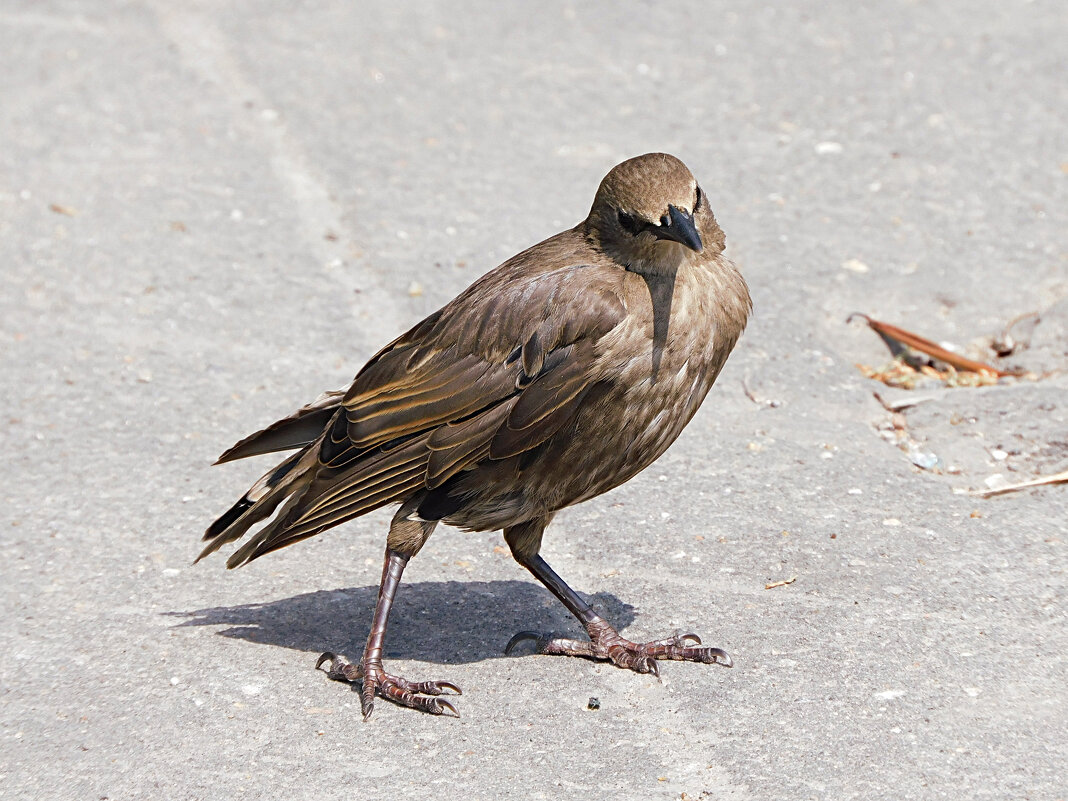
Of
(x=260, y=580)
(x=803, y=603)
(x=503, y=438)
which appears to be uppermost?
(x=503, y=438)

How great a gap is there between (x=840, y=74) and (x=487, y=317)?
562 cm

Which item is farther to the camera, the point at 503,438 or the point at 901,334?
the point at 901,334

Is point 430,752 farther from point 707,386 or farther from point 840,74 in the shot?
point 840,74

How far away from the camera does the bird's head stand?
4121 millimetres

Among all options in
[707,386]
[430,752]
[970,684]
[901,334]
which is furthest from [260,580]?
[901,334]

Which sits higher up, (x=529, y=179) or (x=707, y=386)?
(x=707, y=386)

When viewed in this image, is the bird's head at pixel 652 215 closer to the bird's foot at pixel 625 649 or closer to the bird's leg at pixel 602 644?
the bird's leg at pixel 602 644

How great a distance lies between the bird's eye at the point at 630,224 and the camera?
13.9 ft

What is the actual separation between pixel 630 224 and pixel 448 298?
2.90 metres

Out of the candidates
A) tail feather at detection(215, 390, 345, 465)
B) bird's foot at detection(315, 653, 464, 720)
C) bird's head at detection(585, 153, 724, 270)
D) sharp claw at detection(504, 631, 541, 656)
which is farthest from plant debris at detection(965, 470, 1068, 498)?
tail feather at detection(215, 390, 345, 465)

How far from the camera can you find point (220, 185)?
8250 mm

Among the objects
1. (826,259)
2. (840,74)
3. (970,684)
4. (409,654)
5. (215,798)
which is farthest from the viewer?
(840,74)

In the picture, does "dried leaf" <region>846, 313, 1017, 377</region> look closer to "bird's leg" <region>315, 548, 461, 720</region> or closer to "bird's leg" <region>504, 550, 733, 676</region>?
"bird's leg" <region>504, 550, 733, 676</region>

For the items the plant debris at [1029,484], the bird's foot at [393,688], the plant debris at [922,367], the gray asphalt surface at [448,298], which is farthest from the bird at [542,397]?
the plant debris at [922,367]
